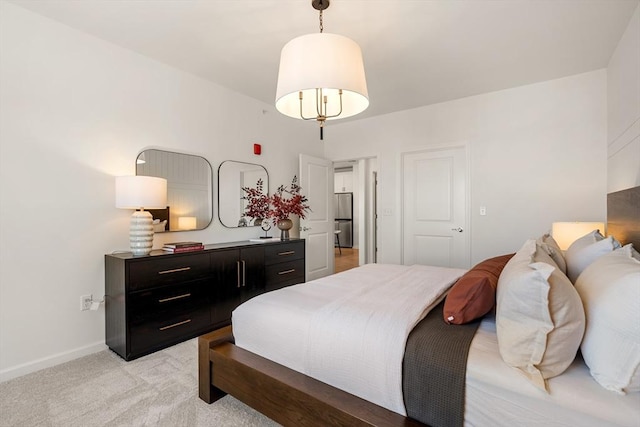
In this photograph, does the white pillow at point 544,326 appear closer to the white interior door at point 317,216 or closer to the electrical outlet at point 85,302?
the electrical outlet at point 85,302

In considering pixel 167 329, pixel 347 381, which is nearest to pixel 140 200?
pixel 167 329

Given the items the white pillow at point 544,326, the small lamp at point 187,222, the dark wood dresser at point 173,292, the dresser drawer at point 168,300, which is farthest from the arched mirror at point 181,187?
the white pillow at point 544,326

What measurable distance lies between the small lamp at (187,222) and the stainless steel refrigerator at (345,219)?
591 centimetres

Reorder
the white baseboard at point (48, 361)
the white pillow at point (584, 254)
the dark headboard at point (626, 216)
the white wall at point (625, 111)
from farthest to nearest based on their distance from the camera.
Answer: the white wall at point (625, 111), the white baseboard at point (48, 361), the dark headboard at point (626, 216), the white pillow at point (584, 254)

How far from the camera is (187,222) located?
10.1 feet

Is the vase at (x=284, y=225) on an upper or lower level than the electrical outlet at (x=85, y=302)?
upper

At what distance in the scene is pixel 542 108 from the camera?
11.1ft

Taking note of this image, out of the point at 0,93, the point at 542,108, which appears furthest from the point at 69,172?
the point at 542,108

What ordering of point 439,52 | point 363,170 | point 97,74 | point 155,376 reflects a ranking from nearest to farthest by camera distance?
point 155,376
point 97,74
point 439,52
point 363,170

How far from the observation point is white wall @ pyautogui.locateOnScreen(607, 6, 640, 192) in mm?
2189

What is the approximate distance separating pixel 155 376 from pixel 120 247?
1.17 meters

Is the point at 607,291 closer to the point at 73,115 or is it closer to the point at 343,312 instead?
the point at 343,312

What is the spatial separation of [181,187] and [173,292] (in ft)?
3.49

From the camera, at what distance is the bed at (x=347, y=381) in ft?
3.02
